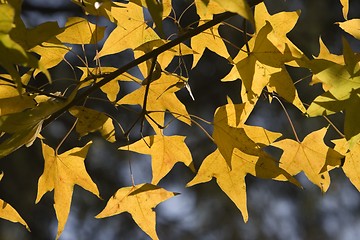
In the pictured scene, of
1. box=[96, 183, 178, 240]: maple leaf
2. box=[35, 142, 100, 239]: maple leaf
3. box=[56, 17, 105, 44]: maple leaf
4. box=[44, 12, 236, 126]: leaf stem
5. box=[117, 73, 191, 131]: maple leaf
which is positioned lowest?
box=[96, 183, 178, 240]: maple leaf

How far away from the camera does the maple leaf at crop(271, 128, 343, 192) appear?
2.74ft

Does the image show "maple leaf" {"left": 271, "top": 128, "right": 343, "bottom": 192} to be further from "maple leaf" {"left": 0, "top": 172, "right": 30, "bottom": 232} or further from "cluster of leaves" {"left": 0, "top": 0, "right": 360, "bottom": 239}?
"maple leaf" {"left": 0, "top": 172, "right": 30, "bottom": 232}

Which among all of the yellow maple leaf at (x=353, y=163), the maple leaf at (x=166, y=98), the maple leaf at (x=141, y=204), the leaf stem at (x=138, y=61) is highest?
the leaf stem at (x=138, y=61)

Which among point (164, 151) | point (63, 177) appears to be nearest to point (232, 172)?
point (164, 151)

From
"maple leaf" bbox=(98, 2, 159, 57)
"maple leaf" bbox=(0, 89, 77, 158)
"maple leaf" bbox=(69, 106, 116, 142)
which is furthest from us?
"maple leaf" bbox=(98, 2, 159, 57)

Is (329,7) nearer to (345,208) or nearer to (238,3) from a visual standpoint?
(345,208)

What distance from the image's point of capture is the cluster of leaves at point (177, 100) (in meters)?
0.65

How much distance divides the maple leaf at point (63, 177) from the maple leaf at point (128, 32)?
4.3 inches

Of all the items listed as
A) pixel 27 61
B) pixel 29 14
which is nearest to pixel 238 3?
pixel 27 61

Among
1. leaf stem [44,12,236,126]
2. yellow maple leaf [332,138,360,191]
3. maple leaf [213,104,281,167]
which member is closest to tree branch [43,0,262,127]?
leaf stem [44,12,236,126]

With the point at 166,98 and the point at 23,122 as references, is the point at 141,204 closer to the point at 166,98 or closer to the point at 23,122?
the point at 166,98

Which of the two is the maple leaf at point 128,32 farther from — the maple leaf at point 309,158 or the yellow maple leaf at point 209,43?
the maple leaf at point 309,158

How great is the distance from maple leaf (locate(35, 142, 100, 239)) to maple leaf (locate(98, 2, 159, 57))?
0.36ft

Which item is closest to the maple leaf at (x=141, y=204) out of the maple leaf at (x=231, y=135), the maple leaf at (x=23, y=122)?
the maple leaf at (x=231, y=135)
